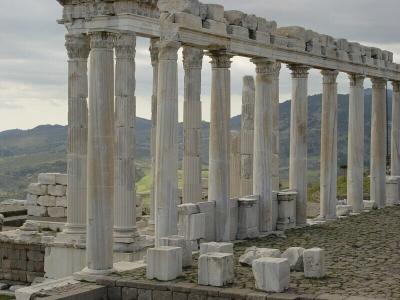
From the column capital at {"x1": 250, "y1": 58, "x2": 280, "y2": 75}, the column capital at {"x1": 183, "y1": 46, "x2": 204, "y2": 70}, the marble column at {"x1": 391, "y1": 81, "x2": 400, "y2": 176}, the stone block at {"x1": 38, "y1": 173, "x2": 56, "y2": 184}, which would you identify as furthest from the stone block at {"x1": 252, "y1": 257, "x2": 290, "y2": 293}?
the marble column at {"x1": 391, "y1": 81, "x2": 400, "y2": 176}

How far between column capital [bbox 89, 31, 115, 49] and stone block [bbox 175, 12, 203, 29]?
3.43 metres

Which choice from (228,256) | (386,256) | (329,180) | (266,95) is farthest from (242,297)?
(329,180)

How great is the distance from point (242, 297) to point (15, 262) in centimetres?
1270

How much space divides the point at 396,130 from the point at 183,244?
2160cm

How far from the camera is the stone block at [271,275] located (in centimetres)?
1812

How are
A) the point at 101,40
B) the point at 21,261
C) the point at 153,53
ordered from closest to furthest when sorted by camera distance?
the point at 101,40
the point at 21,261
the point at 153,53

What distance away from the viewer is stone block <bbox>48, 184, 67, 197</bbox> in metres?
32.7

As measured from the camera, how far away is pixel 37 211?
33.4 meters

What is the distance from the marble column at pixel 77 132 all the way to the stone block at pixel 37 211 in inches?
315

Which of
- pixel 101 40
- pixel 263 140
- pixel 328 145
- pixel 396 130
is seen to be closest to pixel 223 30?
pixel 263 140

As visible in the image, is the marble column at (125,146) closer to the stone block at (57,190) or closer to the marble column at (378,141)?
the stone block at (57,190)

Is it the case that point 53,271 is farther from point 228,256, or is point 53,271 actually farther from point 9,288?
point 228,256

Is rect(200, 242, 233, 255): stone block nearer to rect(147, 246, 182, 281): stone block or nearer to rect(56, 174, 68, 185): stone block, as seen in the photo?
rect(147, 246, 182, 281): stone block

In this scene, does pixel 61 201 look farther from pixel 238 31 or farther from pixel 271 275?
pixel 271 275
